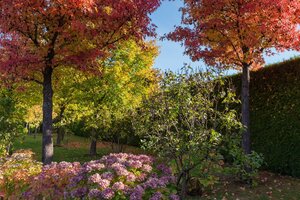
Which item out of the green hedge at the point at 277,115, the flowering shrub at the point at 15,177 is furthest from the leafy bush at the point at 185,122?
the green hedge at the point at 277,115

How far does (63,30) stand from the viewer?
11758 mm

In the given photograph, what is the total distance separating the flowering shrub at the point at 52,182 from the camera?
7.15m

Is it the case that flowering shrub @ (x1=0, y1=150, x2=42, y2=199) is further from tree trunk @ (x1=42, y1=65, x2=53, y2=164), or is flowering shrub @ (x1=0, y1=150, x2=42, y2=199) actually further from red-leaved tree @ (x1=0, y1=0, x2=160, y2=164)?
red-leaved tree @ (x1=0, y1=0, x2=160, y2=164)

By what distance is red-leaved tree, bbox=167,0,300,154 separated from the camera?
402 inches

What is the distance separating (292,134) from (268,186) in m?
2.12

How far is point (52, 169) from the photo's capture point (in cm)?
755

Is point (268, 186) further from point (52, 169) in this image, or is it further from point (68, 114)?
point (68, 114)

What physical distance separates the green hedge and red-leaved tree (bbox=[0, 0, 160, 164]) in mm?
Result: 4400

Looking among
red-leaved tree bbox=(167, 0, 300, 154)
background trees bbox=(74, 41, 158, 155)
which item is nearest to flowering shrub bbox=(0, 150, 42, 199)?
red-leaved tree bbox=(167, 0, 300, 154)

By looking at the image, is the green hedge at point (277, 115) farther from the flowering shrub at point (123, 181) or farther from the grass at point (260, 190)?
the flowering shrub at point (123, 181)

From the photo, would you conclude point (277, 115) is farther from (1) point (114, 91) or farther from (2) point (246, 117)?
(1) point (114, 91)

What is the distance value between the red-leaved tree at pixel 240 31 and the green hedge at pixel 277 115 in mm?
1248

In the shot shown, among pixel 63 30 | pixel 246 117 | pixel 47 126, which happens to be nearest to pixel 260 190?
pixel 246 117

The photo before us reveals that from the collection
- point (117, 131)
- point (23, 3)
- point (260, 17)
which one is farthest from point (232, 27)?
point (117, 131)
